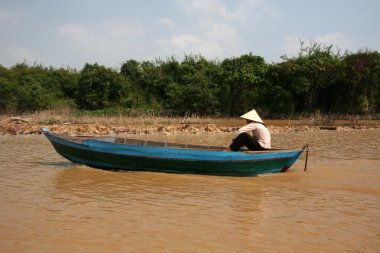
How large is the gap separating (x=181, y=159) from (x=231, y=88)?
2743cm

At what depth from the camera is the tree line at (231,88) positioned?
31703 mm

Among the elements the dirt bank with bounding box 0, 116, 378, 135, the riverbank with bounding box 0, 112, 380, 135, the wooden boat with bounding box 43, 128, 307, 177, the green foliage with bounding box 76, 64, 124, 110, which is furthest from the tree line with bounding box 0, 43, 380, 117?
the wooden boat with bounding box 43, 128, 307, 177

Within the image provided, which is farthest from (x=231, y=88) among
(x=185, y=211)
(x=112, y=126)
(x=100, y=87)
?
Answer: (x=185, y=211)

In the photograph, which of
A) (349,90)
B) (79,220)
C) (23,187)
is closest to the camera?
(79,220)

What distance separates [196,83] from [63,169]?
25.6m

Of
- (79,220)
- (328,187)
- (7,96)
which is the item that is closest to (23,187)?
(79,220)

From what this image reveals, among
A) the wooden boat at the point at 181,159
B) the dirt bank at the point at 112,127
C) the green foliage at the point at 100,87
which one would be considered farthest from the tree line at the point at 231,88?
the wooden boat at the point at 181,159

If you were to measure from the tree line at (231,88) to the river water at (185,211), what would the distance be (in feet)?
79.7

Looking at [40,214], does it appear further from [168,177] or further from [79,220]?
[168,177]

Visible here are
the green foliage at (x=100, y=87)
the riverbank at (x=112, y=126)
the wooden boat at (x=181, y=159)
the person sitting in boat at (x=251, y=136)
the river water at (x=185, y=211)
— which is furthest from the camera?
the green foliage at (x=100, y=87)

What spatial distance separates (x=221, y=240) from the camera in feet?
14.4

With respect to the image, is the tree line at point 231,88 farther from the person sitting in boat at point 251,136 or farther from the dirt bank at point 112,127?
the person sitting in boat at point 251,136

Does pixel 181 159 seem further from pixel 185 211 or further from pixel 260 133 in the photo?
pixel 185 211

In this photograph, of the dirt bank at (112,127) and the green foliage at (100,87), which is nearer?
the dirt bank at (112,127)
